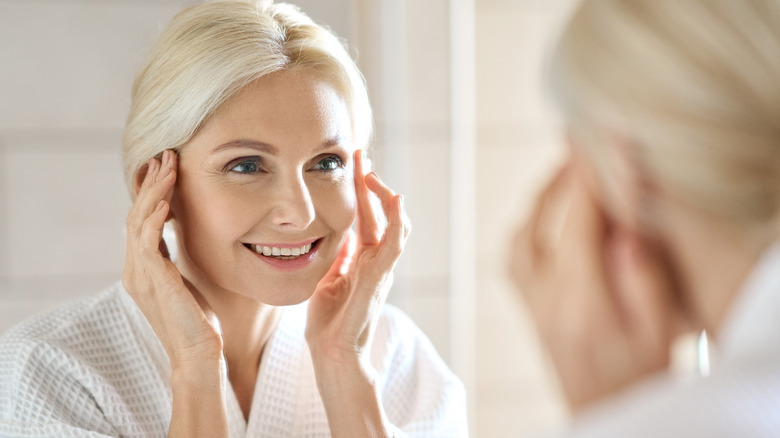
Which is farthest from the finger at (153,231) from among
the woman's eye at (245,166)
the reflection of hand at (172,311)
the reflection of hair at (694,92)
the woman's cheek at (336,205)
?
the reflection of hair at (694,92)

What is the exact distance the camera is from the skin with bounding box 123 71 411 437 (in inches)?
45.4

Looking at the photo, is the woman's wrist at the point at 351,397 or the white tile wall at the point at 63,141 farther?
the white tile wall at the point at 63,141

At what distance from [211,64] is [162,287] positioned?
0.32 m

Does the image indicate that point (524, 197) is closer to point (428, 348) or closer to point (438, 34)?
point (438, 34)

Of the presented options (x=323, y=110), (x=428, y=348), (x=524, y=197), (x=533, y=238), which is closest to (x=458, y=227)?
(x=524, y=197)

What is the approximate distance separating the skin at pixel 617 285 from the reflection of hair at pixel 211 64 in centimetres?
52

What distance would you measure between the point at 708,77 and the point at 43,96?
1599mm

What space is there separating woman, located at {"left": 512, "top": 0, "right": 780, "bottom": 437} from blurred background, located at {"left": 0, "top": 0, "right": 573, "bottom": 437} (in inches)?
36.3

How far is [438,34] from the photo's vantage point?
6.94 ft

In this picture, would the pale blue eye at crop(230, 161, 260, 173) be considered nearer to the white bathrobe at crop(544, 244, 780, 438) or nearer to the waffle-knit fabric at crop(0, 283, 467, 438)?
the waffle-knit fabric at crop(0, 283, 467, 438)

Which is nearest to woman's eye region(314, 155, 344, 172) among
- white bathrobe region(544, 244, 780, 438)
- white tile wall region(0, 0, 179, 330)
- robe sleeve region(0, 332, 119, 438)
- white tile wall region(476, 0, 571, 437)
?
robe sleeve region(0, 332, 119, 438)

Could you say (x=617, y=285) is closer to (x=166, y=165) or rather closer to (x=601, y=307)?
(x=601, y=307)

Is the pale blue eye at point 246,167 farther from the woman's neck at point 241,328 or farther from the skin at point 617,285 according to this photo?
the skin at point 617,285

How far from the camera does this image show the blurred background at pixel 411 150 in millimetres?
1843
